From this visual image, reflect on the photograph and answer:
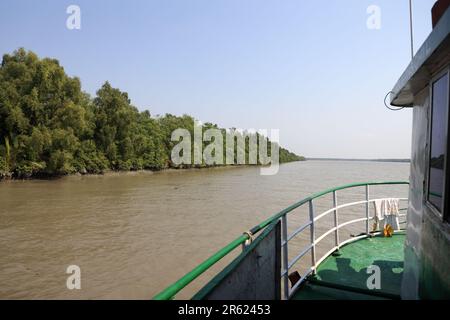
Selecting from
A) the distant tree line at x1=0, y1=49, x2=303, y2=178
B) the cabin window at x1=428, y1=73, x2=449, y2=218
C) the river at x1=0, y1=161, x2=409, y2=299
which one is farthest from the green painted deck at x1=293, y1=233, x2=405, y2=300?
the distant tree line at x1=0, y1=49, x2=303, y2=178

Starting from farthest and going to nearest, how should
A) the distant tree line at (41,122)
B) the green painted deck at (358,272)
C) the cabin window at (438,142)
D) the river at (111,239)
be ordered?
the distant tree line at (41,122) → the river at (111,239) → the green painted deck at (358,272) → the cabin window at (438,142)

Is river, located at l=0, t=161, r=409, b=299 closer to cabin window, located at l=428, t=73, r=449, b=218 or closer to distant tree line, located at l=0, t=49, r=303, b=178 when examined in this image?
cabin window, located at l=428, t=73, r=449, b=218

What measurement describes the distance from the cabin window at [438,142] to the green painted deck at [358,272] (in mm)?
1767

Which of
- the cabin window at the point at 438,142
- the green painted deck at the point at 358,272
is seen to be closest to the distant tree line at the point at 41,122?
the green painted deck at the point at 358,272

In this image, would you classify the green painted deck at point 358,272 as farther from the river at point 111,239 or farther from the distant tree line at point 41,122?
the distant tree line at point 41,122

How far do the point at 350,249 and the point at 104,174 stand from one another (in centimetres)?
3831

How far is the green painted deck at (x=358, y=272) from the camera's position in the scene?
12.1 ft

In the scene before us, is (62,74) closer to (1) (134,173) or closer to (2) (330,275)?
(1) (134,173)

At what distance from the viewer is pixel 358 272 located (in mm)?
4430

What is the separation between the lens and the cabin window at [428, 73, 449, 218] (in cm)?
Result: 204

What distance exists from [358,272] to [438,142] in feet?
9.19

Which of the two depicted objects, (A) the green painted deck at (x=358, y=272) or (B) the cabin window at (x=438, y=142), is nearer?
(B) the cabin window at (x=438, y=142)

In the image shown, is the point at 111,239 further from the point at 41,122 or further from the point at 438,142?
the point at 41,122

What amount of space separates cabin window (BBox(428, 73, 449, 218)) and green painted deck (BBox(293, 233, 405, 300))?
177 cm
